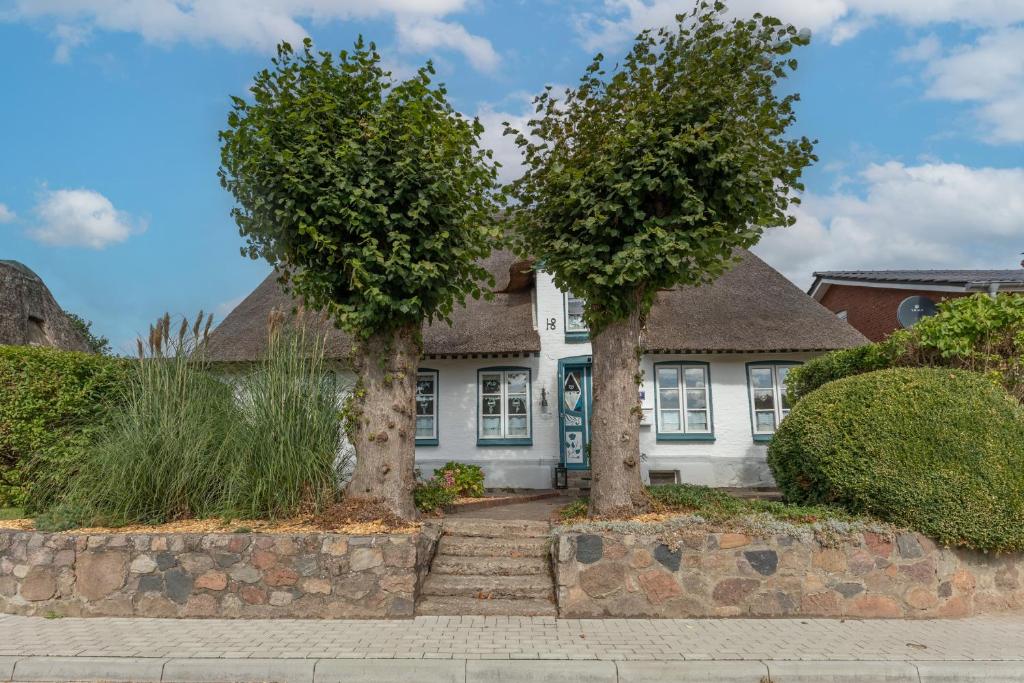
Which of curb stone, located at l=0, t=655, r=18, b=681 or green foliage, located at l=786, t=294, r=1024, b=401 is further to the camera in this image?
green foliage, located at l=786, t=294, r=1024, b=401

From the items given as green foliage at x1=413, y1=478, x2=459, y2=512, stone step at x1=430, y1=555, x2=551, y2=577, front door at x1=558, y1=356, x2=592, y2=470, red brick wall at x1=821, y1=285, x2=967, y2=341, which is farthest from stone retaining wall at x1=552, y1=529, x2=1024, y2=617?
red brick wall at x1=821, y1=285, x2=967, y2=341

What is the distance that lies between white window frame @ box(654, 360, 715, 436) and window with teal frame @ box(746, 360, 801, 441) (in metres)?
0.89

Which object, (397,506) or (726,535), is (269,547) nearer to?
(397,506)

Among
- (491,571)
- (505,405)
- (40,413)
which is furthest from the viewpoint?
(505,405)

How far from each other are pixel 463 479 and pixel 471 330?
3534mm

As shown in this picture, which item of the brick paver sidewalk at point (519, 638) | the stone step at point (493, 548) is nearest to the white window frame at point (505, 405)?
the stone step at point (493, 548)

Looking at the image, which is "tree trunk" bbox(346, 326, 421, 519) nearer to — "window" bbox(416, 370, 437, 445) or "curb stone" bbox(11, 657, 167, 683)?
"curb stone" bbox(11, 657, 167, 683)

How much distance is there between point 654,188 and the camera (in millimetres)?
6668

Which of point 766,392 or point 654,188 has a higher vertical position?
point 654,188

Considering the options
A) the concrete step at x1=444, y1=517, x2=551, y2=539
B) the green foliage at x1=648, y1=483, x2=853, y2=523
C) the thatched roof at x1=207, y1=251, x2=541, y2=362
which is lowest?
the concrete step at x1=444, y1=517, x2=551, y2=539

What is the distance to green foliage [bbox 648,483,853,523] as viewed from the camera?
6255mm

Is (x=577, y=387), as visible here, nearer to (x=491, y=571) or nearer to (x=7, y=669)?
(x=491, y=571)

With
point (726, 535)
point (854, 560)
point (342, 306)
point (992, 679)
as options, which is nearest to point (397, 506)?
point (342, 306)

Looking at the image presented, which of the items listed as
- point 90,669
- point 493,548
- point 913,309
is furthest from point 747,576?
point 913,309
